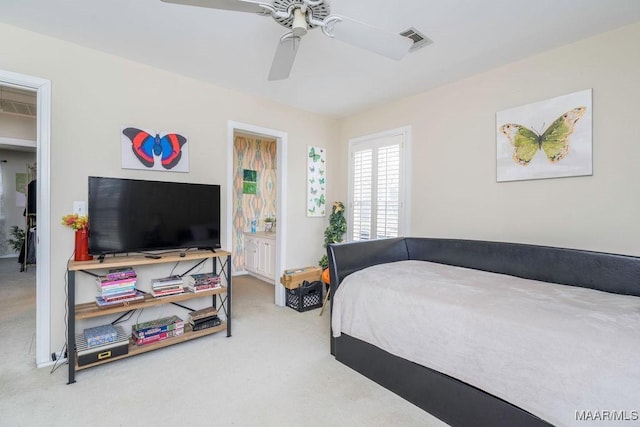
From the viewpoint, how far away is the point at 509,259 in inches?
96.0

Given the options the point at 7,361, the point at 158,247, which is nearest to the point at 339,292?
the point at 158,247

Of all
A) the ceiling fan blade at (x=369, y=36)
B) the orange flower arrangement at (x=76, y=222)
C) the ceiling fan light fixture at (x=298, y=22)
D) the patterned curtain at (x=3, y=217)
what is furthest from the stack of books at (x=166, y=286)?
the patterned curtain at (x=3, y=217)

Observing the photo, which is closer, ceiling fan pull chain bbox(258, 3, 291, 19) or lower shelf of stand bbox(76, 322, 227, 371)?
ceiling fan pull chain bbox(258, 3, 291, 19)

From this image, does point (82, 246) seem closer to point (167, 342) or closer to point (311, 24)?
point (167, 342)

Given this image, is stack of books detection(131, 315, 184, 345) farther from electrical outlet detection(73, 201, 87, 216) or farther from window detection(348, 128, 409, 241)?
window detection(348, 128, 409, 241)

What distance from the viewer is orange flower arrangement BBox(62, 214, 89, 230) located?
2252 mm

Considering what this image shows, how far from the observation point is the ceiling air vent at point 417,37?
2.13 m

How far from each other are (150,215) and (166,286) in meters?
0.64

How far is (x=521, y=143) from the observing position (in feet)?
8.37

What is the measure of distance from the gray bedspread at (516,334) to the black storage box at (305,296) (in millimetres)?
1322

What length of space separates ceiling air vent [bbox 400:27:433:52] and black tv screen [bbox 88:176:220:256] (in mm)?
2117

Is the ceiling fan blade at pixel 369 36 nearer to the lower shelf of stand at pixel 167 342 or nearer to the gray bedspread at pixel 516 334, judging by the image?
the gray bedspread at pixel 516 334

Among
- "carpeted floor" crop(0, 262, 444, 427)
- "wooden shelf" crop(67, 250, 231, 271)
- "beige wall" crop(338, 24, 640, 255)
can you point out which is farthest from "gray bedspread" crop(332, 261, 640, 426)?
"wooden shelf" crop(67, 250, 231, 271)

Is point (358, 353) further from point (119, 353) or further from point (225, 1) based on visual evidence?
point (225, 1)
